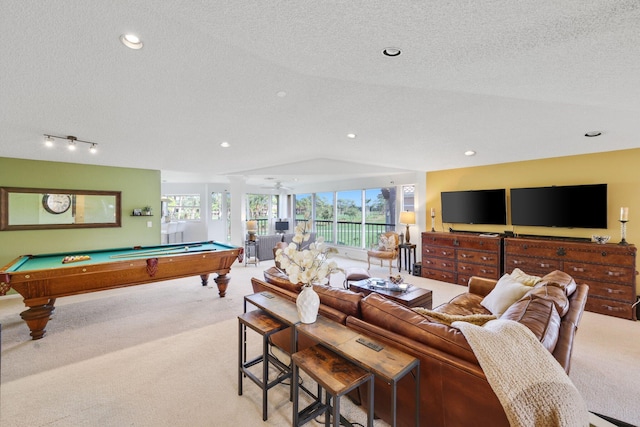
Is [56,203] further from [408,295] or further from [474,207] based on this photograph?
[474,207]

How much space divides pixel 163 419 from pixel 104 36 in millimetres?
2771

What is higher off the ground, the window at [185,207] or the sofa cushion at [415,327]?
the window at [185,207]

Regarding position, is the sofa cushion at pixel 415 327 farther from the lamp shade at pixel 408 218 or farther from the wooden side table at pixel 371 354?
the lamp shade at pixel 408 218

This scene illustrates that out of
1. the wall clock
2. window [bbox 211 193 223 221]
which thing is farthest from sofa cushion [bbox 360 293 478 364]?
window [bbox 211 193 223 221]

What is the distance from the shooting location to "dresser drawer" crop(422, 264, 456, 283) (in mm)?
5070

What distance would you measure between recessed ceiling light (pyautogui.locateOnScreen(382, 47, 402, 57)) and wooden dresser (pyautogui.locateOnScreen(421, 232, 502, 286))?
401 cm

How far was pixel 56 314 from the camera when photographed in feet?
11.8

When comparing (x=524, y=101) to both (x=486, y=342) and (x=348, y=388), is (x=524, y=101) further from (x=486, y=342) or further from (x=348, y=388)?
(x=348, y=388)

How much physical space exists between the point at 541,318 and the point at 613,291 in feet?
11.0

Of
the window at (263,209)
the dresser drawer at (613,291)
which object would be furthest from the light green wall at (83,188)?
the dresser drawer at (613,291)

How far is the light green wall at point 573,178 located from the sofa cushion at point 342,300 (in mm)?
4243

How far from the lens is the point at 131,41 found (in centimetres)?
195

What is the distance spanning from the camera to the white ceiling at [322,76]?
1375mm

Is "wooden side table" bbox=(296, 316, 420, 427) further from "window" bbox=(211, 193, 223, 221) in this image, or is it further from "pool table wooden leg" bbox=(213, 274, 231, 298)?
"window" bbox=(211, 193, 223, 221)
